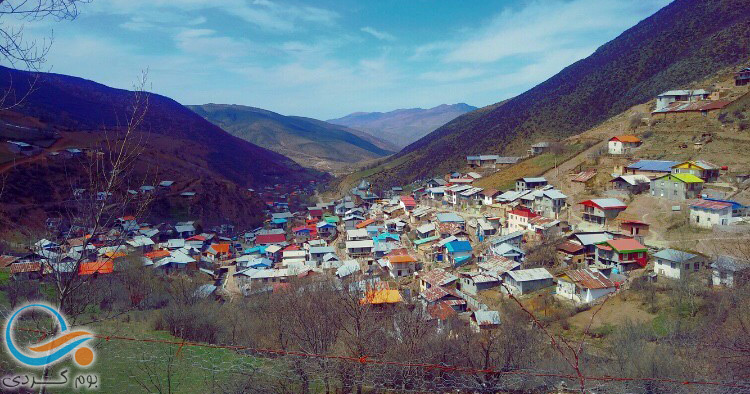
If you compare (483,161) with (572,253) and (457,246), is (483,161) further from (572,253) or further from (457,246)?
(572,253)

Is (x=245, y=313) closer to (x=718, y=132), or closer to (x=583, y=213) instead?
(x=583, y=213)

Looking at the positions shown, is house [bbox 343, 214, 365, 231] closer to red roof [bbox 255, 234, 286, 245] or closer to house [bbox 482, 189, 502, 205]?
red roof [bbox 255, 234, 286, 245]

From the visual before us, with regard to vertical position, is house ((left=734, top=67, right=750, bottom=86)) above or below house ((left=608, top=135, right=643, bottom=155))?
above

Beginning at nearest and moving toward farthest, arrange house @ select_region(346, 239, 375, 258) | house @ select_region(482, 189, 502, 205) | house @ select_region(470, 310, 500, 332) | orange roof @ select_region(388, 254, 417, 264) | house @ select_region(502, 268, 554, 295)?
house @ select_region(470, 310, 500, 332), house @ select_region(502, 268, 554, 295), orange roof @ select_region(388, 254, 417, 264), house @ select_region(346, 239, 375, 258), house @ select_region(482, 189, 502, 205)

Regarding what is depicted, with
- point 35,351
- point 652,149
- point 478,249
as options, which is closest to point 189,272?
point 478,249

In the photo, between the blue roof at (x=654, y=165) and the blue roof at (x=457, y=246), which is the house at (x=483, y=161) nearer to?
the blue roof at (x=654, y=165)

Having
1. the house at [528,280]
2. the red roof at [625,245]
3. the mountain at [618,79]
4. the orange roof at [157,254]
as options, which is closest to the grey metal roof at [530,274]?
the house at [528,280]

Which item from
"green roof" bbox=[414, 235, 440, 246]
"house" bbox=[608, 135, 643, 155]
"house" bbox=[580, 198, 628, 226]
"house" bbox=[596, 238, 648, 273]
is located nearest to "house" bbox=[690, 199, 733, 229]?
"house" bbox=[596, 238, 648, 273]
